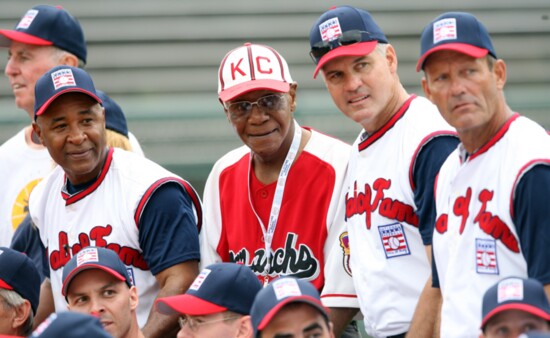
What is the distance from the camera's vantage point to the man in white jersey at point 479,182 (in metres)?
4.13

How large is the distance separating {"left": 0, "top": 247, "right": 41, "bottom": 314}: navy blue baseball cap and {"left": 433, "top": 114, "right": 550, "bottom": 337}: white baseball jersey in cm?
191

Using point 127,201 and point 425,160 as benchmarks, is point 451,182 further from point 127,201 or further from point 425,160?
point 127,201

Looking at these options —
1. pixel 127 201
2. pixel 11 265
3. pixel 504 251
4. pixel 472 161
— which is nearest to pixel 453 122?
pixel 472 161

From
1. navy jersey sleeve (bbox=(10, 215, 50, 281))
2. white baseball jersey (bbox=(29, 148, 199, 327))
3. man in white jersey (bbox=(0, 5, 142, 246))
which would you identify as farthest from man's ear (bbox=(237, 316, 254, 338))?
man in white jersey (bbox=(0, 5, 142, 246))

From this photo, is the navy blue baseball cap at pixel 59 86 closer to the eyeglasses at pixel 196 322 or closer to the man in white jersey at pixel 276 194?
the man in white jersey at pixel 276 194

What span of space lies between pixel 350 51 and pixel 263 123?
1.77ft

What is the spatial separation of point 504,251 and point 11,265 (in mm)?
2233

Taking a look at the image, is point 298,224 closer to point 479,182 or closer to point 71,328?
point 479,182

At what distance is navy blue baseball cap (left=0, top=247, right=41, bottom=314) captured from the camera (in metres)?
5.43

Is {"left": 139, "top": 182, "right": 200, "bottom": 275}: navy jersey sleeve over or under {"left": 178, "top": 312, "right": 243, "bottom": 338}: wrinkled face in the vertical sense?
over

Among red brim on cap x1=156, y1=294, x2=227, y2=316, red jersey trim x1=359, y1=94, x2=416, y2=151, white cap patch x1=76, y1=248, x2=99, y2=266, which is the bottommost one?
red brim on cap x1=156, y1=294, x2=227, y2=316

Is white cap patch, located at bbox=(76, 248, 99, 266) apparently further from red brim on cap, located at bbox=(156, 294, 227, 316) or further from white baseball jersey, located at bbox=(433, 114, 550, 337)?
white baseball jersey, located at bbox=(433, 114, 550, 337)

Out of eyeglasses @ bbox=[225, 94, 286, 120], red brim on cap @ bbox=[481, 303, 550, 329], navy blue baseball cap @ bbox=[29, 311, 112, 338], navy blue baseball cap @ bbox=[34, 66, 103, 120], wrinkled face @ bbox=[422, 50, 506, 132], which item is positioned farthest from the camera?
navy blue baseball cap @ bbox=[34, 66, 103, 120]

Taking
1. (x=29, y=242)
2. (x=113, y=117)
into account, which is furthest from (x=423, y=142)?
(x=29, y=242)
